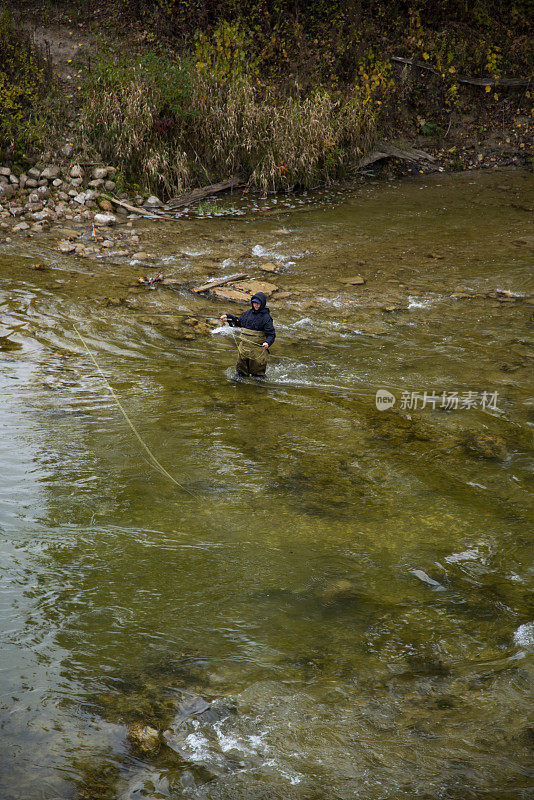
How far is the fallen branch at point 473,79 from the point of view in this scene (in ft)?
55.7

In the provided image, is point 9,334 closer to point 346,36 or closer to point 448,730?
point 448,730

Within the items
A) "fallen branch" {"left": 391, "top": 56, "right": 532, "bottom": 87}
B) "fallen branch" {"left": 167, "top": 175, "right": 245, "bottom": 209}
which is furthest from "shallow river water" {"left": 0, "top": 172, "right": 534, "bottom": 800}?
"fallen branch" {"left": 391, "top": 56, "right": 532, "bottom": 87}

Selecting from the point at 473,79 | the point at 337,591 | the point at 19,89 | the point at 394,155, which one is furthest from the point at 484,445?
the point at 473,79

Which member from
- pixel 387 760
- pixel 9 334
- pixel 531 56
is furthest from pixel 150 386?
pixel 531 56

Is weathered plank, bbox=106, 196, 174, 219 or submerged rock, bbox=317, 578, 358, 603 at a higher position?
weathered plank, bbox=106, 196, 174, 219

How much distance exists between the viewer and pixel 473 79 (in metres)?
17.2

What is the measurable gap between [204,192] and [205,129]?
1.48 m

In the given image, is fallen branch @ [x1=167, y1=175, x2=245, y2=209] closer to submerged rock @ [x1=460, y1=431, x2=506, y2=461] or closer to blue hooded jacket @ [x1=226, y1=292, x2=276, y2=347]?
blue hooded jacket @ [x1=226, y1=292, x2=276, y2=347]

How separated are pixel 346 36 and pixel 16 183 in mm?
10430

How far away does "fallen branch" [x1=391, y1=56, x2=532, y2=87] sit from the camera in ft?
55.7

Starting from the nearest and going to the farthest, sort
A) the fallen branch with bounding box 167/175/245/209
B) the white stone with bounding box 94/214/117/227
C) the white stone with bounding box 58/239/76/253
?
the white stone with bounding box 58/239/76/253
the white stone with bounding box 94/214/117/227
the fallen branch with bounding box 167/175/245/209

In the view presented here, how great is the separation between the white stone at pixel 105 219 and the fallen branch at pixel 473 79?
10.3 meters

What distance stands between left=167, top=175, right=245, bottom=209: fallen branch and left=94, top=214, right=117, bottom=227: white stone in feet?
4.94

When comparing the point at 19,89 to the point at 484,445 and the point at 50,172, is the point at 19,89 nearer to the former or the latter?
the point at 50,172
